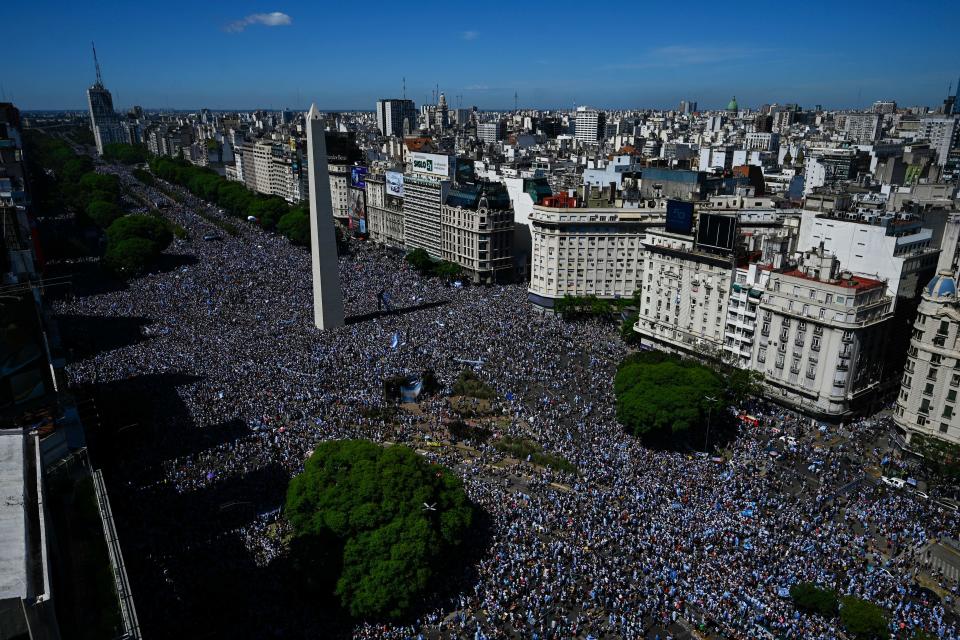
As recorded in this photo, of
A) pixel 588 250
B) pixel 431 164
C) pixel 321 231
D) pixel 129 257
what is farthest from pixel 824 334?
pixel 129 257

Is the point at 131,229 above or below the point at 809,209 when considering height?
below

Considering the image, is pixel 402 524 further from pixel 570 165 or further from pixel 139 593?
pixel 570 165

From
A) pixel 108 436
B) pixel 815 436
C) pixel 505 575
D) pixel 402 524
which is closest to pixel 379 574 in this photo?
pixel 402 524

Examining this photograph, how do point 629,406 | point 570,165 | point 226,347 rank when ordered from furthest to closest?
1. point 570,165
2. point 226,347
3. point 629,406

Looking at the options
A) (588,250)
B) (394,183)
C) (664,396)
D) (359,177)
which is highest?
(394,183)

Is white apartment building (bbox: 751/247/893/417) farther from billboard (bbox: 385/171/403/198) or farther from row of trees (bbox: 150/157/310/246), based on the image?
row of trees (bbox: 150/157/310/246)

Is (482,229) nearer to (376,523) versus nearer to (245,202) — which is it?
(376,523)

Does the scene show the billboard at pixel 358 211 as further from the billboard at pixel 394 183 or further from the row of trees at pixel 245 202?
the billboard at pixel 394 183
